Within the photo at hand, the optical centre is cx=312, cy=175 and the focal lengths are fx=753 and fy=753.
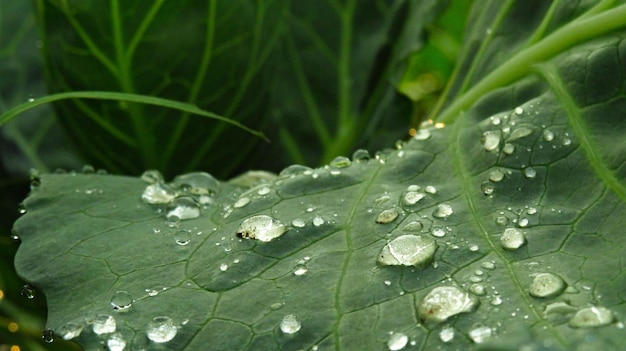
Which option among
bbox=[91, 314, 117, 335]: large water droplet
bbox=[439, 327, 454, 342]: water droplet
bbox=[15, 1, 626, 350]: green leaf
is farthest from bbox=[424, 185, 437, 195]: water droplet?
bbox=[91, 314, 117, 335]: large water droplet

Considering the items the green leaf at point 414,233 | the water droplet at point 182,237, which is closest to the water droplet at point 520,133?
the green leaf at point 414,233

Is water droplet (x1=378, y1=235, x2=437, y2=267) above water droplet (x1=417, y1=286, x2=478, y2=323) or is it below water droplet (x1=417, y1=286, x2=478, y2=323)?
above

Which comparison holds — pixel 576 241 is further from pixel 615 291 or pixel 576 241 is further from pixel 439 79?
pixel 439 79

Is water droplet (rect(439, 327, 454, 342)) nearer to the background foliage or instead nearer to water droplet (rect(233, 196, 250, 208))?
water droplet (rect(233, 196, 250, 208))

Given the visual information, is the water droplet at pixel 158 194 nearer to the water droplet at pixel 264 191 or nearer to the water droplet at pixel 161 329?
the water droplet at pixel 264 191

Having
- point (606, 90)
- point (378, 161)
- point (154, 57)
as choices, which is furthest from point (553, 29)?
point (154, 57)

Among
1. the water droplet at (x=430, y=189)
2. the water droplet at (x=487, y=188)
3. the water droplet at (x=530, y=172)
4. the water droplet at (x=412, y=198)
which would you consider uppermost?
the water droplet at (x=530, y=172)
